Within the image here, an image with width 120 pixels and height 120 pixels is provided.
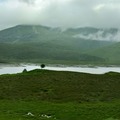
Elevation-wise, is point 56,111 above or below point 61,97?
below

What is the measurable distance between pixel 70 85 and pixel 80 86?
1864mm

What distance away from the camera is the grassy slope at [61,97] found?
126ft

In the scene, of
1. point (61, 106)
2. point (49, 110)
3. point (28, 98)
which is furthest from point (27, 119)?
point (28, 98)

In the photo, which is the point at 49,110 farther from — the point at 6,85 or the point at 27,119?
the point at 6,85

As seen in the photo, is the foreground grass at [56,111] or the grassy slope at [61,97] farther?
the grassy slope at [61,97]

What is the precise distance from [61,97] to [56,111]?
978 centimetres

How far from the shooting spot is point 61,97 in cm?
4897

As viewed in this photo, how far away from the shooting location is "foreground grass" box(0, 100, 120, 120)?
3691 cm

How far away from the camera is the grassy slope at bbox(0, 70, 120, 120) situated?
3834 cm

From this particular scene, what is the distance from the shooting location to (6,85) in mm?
55625

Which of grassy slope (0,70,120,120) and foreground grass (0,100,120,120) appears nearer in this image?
foreground grass (0,100,120,120)

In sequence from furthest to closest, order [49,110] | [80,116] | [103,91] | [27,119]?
[103,91]
[49,110]
[80,116]
[27,119]

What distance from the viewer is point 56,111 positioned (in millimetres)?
39219

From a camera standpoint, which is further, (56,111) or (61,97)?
(61,97)
